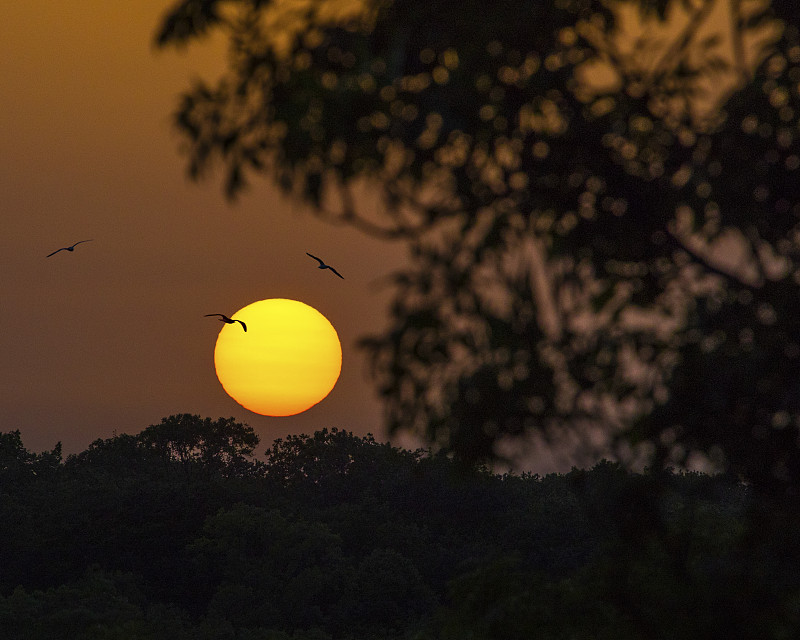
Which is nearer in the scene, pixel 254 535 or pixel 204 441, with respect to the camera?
pixel 254 535

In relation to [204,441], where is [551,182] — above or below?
below

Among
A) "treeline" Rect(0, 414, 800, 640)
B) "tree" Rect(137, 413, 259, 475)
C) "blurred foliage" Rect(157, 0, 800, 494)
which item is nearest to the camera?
"blurred foliage" Rect(157, 0, 800, 494)

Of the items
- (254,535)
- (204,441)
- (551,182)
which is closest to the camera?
(551,182)

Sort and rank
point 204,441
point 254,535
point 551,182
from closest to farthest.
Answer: point 551,182 < point 254,535 < point 204,441

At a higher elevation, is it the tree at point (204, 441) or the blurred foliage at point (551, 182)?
the tree at point (204, 441)

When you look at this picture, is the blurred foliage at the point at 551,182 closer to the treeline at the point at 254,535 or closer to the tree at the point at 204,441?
the treeline at the point at 254,535

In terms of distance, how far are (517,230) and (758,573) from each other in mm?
4012

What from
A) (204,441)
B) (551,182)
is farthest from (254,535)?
(551,182)

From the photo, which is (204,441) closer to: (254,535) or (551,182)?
(254,535)

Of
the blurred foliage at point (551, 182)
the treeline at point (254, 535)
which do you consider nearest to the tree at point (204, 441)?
the treeline at point (254, 535)

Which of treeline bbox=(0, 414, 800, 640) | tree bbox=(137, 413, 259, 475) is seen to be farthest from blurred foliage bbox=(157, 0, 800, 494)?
tree bbox=(137, 413, 259, 475)

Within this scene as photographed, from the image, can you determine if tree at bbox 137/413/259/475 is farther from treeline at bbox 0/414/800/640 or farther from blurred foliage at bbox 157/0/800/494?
blurred foliage at bbox 157/0/800/494

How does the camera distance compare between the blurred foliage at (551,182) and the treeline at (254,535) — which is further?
the treeline at (254,535)

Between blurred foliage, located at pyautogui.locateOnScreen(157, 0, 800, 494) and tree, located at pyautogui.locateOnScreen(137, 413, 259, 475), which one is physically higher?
tree, located at pyautogui.locateOnScreen(137, 413, 259, 475)
